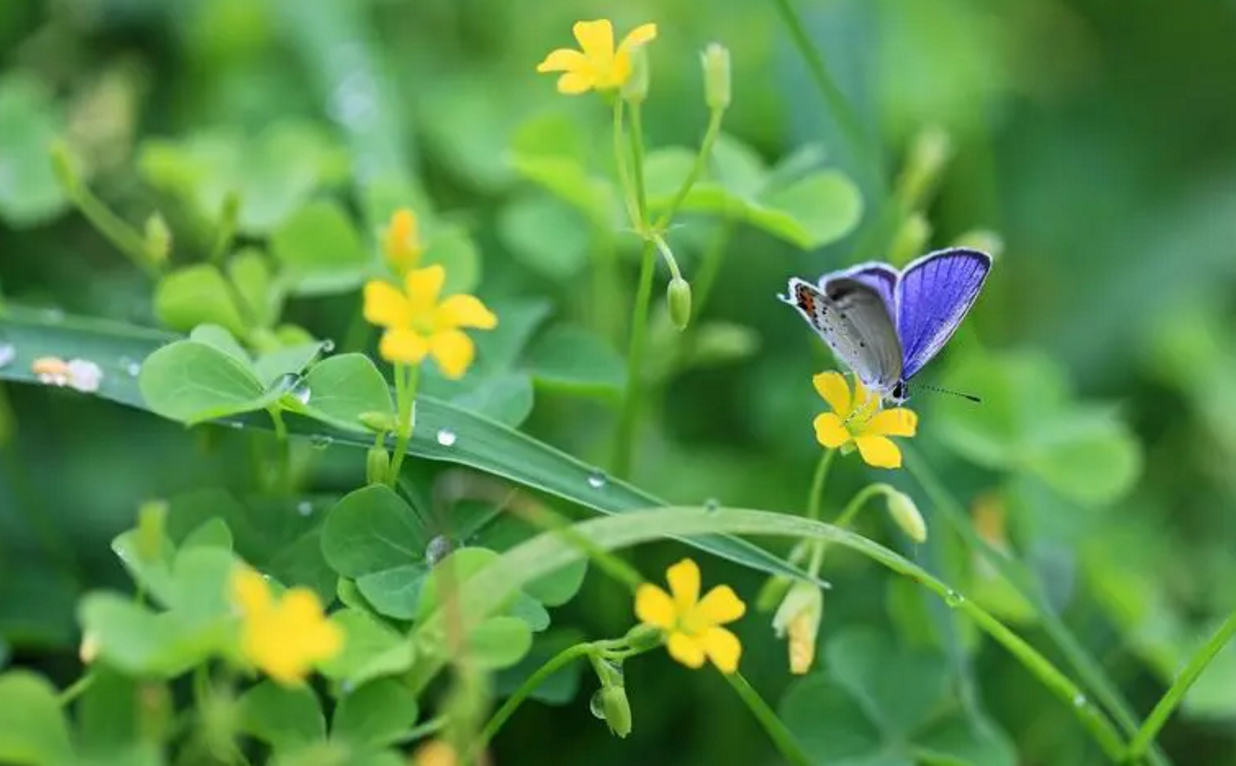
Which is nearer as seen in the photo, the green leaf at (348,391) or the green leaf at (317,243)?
the green leaf at (348,391)

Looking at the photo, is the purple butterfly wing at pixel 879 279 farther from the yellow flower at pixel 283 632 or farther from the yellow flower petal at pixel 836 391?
the yellow flower at pixel 283 632

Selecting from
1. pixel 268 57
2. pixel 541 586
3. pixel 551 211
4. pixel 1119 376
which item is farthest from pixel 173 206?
pixel 1119 376

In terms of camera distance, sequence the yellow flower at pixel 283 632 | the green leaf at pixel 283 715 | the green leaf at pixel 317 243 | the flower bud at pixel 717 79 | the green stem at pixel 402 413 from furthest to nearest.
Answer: the green leaf at pixel 317 243 → the flower bud at pixel 717 79 → the green stem at pixel 402 413 → the green leaf at pixel 283 715 → the yellow flower at pixel 283 632

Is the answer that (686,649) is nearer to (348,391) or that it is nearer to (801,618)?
(801,618)

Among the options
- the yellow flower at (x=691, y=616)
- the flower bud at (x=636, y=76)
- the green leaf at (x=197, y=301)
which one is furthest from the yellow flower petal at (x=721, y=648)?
the green leaf at (x=197, y=301)

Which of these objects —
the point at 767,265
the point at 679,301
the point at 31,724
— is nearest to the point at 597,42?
the point at 679,301

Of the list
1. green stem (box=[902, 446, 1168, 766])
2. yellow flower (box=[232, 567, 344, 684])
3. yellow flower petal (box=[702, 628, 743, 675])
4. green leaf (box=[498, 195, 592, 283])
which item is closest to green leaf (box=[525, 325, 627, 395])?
green leaf (box=[498, 195, 592, 283])

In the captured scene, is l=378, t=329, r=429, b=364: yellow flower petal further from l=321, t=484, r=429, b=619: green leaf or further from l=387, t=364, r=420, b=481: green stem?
l=321, t=484, r=429, b=619: green leaf
